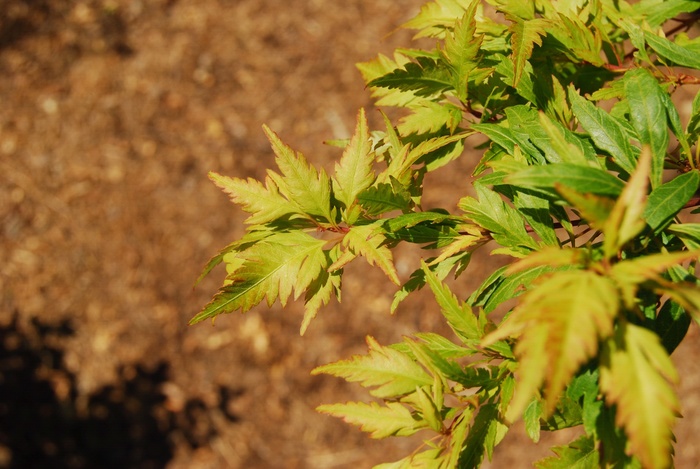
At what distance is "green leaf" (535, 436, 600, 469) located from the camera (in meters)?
1.23

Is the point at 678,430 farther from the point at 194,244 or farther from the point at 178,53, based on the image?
the point at 178,53

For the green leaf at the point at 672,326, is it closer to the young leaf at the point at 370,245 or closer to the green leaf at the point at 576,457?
the green leaf at the point at 576,457

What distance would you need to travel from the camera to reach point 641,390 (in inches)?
30.8

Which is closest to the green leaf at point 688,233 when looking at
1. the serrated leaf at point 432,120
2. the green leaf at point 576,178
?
the green leaf at point 576,178

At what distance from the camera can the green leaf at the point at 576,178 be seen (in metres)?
1.00

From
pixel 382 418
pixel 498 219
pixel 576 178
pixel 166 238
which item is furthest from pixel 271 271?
pixel 166 238

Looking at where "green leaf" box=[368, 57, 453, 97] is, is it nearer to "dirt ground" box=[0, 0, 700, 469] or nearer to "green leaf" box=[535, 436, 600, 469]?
"green leaf" box=[535, 436, 600, 469]

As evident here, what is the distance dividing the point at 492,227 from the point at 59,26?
477cm

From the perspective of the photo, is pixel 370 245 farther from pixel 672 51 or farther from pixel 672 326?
pixel 672 51

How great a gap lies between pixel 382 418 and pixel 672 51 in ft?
3.34

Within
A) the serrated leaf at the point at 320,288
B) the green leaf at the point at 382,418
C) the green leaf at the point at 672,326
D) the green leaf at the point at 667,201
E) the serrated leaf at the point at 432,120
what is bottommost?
the green leaf at the point at 672,326

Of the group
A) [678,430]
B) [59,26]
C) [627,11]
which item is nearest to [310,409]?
[678,430]

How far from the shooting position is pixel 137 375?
4035 mm

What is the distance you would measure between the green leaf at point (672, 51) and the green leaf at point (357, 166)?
0.67m
